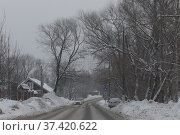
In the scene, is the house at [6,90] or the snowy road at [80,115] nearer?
the snowy road at [80,115]

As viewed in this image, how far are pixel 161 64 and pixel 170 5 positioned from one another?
532 centimetres

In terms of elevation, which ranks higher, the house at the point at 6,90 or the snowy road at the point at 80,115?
the house at the point at 6,90

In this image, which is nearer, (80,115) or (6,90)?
(80,115)

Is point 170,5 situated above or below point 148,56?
above

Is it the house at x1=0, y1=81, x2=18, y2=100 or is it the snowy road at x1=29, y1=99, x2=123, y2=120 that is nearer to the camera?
the snowy road at x1=29, y1=99, x2=123, y2=120

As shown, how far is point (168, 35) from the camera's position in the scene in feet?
104

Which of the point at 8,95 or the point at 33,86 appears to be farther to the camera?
the point at 33,86

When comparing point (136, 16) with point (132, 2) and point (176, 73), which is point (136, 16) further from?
point (176, 73)

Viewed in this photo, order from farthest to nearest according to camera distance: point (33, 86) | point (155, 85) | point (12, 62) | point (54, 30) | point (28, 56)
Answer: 1. point (28, 56)
2. point (33, 86)
3. point (54, 30)
4. point (12, 62)
5. point (155, 85)

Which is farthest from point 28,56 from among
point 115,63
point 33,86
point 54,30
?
point 115,63

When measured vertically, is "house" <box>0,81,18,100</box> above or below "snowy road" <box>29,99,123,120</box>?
above

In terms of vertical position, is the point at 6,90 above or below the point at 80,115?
above

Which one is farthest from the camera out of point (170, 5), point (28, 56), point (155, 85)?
point (28, 56)

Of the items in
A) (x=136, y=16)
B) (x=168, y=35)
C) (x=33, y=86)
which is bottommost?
(x=33, y=86)
